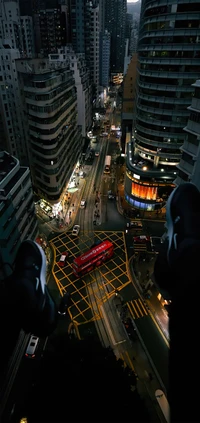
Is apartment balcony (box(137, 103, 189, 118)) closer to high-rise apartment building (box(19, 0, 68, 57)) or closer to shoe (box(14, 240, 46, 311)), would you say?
shoe (box(14, 240, 46, 311))

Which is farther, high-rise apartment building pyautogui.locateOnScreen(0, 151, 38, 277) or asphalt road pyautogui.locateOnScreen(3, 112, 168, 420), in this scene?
asphalt road pyautogui.locateOnScreen(3, 112, 168, 420)

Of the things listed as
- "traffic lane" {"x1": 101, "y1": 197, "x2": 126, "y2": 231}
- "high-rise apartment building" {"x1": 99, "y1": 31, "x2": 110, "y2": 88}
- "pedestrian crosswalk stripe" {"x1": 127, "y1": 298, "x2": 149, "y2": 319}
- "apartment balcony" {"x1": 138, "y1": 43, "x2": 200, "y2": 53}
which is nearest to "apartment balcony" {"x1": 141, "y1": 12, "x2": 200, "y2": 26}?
"apartment balcony" {"x1": 138, "y1": 43, "x2": 200, "y2": 53}

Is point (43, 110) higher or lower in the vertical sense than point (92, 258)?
higher

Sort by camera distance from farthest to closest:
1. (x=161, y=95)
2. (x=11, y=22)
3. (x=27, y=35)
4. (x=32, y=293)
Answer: (x=27, y=35) → (x=11, y=22) → (x=161, y=95) → (x=32, y=293)

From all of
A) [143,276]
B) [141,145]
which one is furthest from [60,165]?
[143,276]

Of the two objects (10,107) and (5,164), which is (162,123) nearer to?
(5,164)

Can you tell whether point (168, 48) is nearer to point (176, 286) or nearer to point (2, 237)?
point (2, 237)

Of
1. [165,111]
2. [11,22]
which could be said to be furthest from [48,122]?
[11,22]
